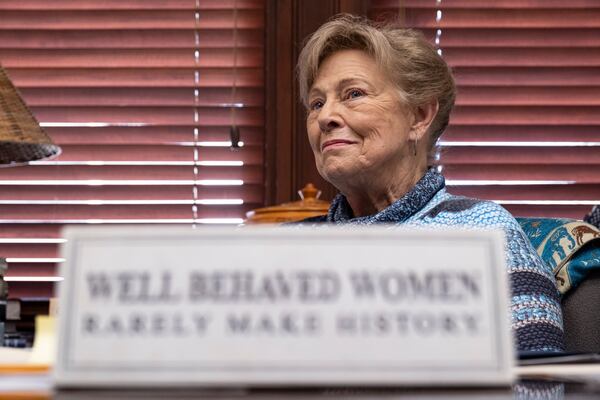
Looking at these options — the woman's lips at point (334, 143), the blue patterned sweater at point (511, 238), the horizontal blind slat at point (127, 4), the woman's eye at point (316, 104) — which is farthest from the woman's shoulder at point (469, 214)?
the horizontal blind slat at point (127, 4)

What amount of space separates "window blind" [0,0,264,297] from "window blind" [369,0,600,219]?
48 cm

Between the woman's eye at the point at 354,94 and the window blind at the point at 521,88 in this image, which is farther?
the window blind at the point at 521,88

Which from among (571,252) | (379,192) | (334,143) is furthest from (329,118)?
(571,252)

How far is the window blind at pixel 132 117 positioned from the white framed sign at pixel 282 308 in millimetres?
2210

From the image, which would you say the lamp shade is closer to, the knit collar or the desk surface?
the knit collar

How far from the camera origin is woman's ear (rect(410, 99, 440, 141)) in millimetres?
1878

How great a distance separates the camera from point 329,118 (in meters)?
1.85

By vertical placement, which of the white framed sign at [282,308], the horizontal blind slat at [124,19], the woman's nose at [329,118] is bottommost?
the white framed sign at [282,308]

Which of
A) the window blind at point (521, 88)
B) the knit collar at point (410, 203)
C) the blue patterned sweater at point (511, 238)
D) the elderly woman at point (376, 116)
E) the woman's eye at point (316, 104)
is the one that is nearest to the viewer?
the blue patterned sweater at point (511, 238)

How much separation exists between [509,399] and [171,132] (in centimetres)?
234

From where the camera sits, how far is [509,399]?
1.38 feet

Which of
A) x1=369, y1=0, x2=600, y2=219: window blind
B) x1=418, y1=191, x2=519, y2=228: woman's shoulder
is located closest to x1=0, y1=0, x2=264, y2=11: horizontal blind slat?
x1=369, y1=0, x2=600, y2=219: window blind

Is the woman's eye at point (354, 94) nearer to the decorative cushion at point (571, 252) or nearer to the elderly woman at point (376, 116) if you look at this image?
the elderly woman at point (376, 116)

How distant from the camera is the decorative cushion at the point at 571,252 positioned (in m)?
1.61
